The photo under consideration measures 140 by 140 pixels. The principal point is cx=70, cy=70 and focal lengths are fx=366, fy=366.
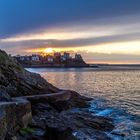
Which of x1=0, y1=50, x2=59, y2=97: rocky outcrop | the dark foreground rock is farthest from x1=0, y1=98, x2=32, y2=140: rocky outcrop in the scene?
x1=0, y1=50, x2=59, y2=97: rocky outcrop

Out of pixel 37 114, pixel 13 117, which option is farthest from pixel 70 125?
pixel 13 117

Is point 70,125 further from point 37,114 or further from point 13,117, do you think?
point 13,117

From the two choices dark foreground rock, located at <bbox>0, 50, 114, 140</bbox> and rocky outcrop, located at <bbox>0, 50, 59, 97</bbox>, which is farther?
rocky outcrop, located at <bbox>0, 50, 59, 97</bbox>

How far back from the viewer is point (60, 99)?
3394 cm

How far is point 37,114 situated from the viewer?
2636 cm

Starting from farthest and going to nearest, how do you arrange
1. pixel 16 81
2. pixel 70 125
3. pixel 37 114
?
pixel 16 81 → pixel 37 114 → pixel 70 125

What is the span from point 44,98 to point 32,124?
861cm

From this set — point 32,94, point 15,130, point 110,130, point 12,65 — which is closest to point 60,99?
point 32,94

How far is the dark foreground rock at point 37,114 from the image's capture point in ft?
65.2

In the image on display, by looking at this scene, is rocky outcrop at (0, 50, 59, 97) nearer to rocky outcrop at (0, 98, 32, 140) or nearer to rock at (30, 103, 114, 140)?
rock at (30, 103, 114, 140)

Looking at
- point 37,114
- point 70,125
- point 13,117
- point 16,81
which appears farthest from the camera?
point 16,81

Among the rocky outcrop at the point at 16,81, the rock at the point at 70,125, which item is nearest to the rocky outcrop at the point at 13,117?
the rock at the point at 70,125

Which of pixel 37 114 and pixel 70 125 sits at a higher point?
pixel 37 114

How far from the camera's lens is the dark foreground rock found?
783 inches
